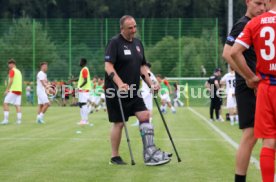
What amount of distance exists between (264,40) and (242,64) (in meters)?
0.40

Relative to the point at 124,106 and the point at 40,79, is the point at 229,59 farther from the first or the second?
the point at 40,79

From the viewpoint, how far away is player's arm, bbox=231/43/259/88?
6.41 meters

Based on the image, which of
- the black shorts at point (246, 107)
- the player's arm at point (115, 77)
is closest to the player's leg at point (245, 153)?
the black shorts at point (246, 107)

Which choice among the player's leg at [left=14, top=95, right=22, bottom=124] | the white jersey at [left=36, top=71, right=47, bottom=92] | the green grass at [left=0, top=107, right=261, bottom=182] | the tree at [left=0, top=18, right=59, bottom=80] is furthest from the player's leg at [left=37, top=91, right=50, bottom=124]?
the tree at [left=0, top=18, right=59, bottom=80]

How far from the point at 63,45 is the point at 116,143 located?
37653mm

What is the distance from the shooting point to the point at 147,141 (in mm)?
9797

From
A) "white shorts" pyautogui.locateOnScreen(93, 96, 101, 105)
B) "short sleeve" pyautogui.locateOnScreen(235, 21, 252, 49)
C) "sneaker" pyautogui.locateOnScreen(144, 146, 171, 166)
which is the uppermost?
"short sleeve" pyautogui.locateOnScreen(235, 21, 252, 49)

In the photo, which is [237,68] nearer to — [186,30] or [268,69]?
[268,69]

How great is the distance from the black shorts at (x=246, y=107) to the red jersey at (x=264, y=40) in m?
0.78

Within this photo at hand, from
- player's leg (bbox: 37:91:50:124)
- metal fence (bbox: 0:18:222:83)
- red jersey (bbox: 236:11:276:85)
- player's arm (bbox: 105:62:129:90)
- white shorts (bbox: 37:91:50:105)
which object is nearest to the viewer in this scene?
red jersey (bbox: 236:11:276:85)

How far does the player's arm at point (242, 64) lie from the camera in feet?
21.0

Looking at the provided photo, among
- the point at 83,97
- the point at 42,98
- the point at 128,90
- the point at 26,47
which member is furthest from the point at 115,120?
the point at 26,47

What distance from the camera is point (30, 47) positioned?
46.2 metres

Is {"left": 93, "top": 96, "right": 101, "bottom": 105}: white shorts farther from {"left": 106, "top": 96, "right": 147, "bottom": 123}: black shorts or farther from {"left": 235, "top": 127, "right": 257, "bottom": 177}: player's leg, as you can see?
{"left": 235, "top": 127, "right": 257, "bottom": 177}: player's leg
